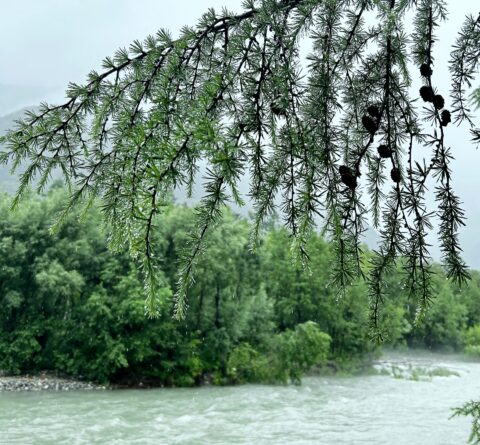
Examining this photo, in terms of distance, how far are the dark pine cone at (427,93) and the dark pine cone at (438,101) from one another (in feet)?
0.05

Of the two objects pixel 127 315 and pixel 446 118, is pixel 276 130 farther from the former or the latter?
pixel 127 315

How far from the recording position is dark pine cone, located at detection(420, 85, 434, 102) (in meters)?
1.86

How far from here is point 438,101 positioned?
1864 millimetres

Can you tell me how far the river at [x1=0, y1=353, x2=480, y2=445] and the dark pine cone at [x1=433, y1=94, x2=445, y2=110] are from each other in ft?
39.4

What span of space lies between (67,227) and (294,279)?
1562 cm

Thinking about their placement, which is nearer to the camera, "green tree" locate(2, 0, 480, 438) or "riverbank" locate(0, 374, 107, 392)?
"green tree" locate(2, 0, 480, 438)

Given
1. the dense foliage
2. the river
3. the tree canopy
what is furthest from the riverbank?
the tree canopy

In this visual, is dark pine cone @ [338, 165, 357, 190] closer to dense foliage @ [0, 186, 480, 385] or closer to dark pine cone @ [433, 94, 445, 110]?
dark pine cone @ [433, 94, 445, 110]

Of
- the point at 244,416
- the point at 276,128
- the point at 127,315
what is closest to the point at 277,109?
the point at 276,128

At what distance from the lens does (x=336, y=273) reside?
1.88 metres

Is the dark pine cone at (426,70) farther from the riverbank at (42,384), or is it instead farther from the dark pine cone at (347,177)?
the riverbank at (42,384)

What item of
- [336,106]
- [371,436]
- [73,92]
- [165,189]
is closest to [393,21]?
[336,106]

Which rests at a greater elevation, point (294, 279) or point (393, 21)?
point (294, 279)

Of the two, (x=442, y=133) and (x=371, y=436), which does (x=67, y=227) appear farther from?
(x=442, y=133)
